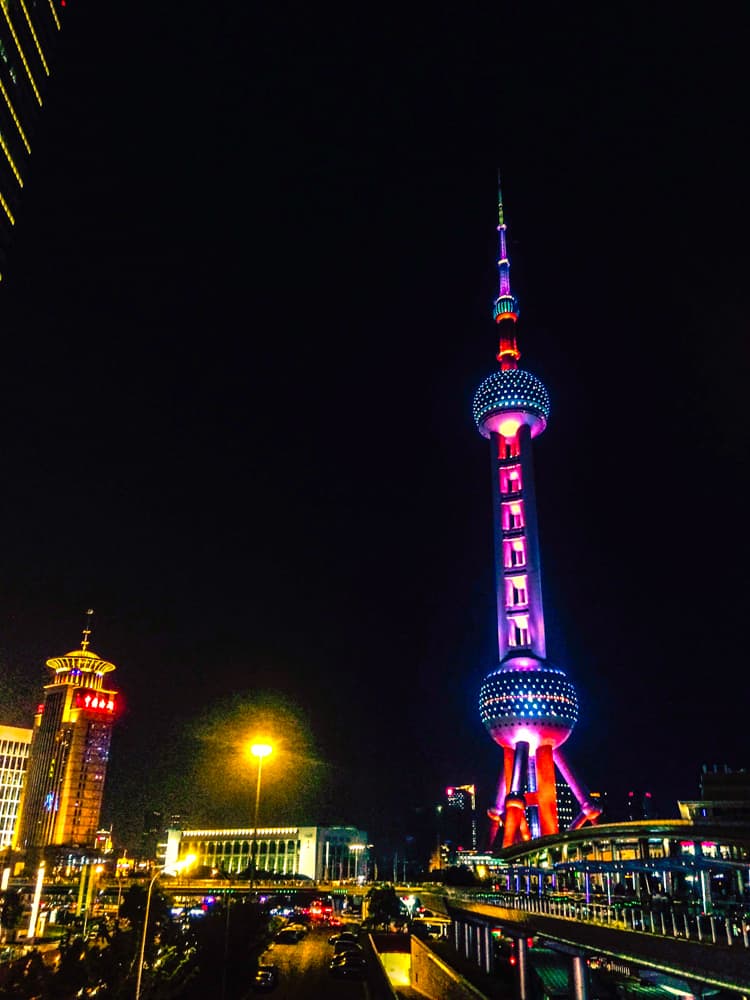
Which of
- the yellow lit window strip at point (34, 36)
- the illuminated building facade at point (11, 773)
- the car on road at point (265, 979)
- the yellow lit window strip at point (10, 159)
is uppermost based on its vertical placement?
the yellow lit window strip at point (34, 36)

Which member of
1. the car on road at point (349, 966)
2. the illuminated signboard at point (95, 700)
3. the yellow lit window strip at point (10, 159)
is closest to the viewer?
the car on road at point (349, 966)

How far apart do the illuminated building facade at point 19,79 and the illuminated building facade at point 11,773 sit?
503ft

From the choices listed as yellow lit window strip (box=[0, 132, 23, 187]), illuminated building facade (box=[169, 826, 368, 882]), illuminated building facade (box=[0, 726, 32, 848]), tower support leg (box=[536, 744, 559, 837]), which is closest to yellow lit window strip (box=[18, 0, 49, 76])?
yellow lit window strip (box=[0, 132, 23, 187])

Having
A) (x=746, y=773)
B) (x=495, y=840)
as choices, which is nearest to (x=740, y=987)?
(x=746, y=773)

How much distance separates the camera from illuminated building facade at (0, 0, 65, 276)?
52469 millimetres

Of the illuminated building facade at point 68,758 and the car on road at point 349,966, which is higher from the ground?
the illuminated building facade at point 68,758

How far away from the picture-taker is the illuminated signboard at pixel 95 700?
18275cm

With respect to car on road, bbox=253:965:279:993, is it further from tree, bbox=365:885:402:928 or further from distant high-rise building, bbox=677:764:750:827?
distant high-rise building, bbox=677:764:750:827

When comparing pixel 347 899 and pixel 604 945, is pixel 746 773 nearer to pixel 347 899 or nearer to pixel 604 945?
pixel 347 899

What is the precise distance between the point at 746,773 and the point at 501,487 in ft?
164

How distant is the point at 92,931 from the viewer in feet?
222

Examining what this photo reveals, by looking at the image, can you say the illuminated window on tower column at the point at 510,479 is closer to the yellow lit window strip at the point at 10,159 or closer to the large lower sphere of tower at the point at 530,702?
the large lower sphere of tower at the point at 530,702

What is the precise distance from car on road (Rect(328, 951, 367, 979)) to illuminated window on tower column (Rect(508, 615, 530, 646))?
6537 centimetres

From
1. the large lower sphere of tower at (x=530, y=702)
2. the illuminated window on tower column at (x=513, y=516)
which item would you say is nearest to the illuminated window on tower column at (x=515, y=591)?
the illuminated window on tower column at (x=513, y=516)
